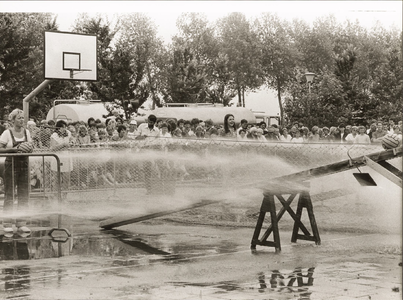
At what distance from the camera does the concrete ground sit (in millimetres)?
6754

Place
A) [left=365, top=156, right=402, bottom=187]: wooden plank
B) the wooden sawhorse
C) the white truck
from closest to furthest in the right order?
[left=365, top=156, right=402, bottom=187]: wooden plank, the wooden sawhorse, the white truck

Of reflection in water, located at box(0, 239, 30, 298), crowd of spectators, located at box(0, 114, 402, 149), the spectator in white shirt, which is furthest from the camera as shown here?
the spectator in white shirt

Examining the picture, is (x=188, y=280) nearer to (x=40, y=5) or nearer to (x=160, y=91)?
(x=40, y=5)

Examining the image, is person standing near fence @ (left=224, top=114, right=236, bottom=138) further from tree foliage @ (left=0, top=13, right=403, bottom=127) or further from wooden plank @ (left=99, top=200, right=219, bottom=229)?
wooden plank @ (left=99, top=200, right=219, bottom=229)

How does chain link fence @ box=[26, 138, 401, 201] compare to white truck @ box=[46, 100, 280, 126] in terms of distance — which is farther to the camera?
white truck @ box=[46, 100, 280, 126]

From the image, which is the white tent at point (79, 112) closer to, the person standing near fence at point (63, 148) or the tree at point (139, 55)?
the tree at point (139, 55)

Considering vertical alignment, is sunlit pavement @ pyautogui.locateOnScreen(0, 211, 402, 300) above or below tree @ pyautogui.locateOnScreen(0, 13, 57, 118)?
below

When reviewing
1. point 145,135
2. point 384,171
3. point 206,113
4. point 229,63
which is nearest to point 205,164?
point 145,135

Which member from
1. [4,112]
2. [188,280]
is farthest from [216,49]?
[4,112]

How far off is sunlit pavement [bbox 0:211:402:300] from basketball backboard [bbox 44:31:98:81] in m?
7.30

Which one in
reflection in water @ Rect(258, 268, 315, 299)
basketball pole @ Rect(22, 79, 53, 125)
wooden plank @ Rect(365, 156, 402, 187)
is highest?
basketball pole @ Rect(22, 79, 53, 125)

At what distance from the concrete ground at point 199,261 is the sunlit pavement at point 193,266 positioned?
0.04 ft

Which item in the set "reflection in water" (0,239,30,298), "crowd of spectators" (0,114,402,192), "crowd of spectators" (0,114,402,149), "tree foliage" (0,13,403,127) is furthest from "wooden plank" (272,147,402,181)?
"crowd of spectators" (0,114,402,149)

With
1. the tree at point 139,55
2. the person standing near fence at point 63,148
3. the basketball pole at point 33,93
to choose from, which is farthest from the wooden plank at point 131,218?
the basketball pole at point 33,93
